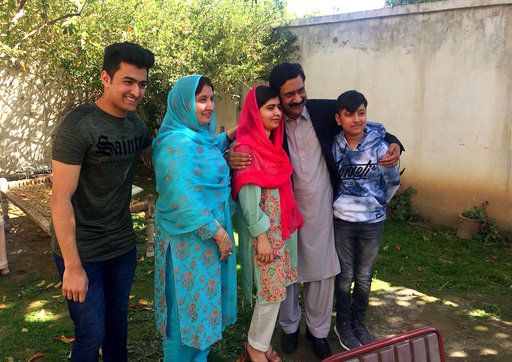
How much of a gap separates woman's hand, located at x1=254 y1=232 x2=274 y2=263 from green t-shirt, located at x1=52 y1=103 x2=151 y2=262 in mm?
708

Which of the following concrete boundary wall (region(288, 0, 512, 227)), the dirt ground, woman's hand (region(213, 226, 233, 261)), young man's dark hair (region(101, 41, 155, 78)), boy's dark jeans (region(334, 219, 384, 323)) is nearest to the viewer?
young man's dark hair (region(101, 41, 155, 78))

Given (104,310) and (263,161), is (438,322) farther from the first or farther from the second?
(104,310)

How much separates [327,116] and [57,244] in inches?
68.7

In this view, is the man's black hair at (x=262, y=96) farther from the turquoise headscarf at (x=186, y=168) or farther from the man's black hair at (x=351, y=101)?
the man's black hair at (x=351, y=101)

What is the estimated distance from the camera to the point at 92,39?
4516 mm

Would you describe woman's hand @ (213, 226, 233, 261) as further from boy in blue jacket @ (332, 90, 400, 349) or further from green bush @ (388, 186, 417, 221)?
green bush @ (388, 186, 417, 221)

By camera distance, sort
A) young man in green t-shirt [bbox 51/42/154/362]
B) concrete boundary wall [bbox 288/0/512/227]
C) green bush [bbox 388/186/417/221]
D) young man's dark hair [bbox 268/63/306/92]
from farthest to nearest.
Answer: green bush [bbox 388/186/417/221] < concrete boundary wall [bbox 288/0/512/227] < young man's dark hair [bbox 268/63/306/92] < young man in green t-shirt [bbox 51/42/154/362]

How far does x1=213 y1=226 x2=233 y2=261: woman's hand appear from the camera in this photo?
7.20ft

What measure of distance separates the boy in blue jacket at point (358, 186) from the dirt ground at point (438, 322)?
2.35 ft

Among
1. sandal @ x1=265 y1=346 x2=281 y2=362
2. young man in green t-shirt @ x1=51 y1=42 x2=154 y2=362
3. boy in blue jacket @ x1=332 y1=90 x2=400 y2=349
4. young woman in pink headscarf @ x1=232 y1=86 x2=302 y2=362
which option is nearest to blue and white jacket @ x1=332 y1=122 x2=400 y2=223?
boy in blue jacket @ x1=332 y1=90 x2=400 y2=349

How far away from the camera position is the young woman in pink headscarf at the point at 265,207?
236cm

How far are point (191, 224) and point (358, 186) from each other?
1152mm

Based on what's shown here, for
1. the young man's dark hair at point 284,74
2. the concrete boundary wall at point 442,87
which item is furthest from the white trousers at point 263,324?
the concrete boundary wall at point 442,87

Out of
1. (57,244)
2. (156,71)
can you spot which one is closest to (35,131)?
(156,71)
